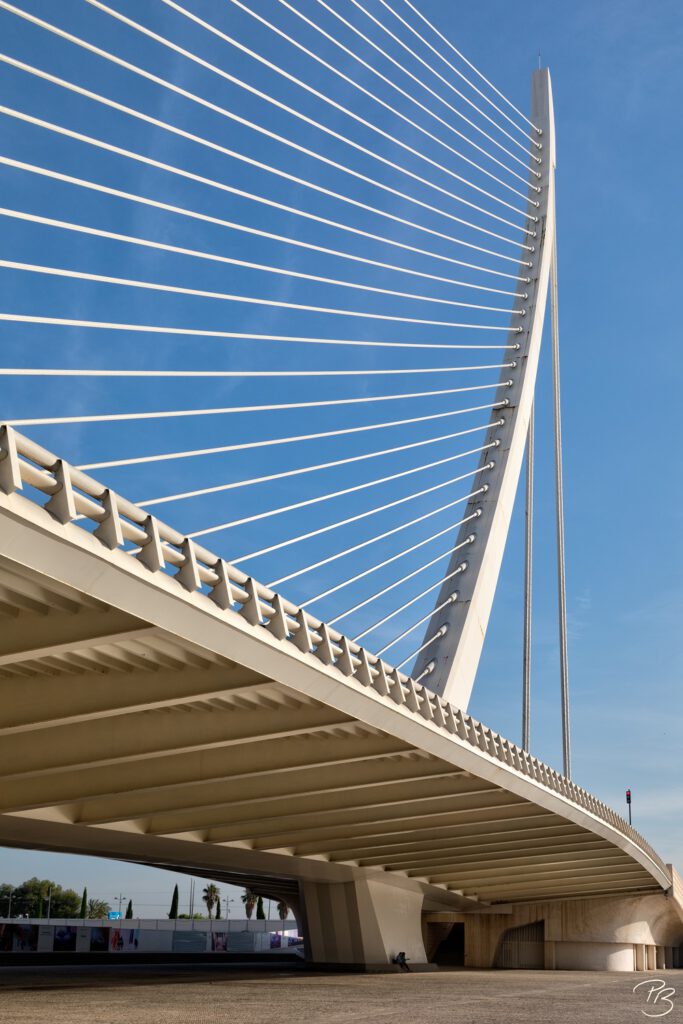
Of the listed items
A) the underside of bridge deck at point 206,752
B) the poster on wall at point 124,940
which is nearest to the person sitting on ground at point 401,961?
the underside of bridge deck at point 206,752

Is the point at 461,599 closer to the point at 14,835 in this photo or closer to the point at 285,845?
the point at 285,845

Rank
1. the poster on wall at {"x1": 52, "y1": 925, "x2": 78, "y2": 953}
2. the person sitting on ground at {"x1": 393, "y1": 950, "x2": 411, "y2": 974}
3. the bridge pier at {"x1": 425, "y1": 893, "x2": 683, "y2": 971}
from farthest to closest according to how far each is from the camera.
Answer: the bridge pier at {"x1": 425, "y1": 893, "x2": 683, "y2": 971} → the poster on wall at {"x1": 52, "y1": 925, "x2": 78, "y2": 953} → the person sitting on ground at {"x1": 393, "y1": 950, "x2": 411, "y2": 974}

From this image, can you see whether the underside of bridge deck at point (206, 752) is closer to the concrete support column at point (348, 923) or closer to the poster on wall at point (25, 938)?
the concrete support column at point (348, 923)

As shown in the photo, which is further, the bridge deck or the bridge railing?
the bridge deck

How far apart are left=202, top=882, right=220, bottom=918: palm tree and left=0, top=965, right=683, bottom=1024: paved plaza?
82.3m

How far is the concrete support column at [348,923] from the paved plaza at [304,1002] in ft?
19.5

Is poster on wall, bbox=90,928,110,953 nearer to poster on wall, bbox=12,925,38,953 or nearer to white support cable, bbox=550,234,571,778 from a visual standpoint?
poster on wall, bbox=12,925,38,953

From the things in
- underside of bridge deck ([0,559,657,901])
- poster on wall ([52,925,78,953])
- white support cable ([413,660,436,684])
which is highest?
white support cable ([413,660,436,684])

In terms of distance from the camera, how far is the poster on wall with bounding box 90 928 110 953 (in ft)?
151

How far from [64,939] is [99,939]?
3.28 m

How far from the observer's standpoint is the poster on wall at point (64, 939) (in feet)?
143

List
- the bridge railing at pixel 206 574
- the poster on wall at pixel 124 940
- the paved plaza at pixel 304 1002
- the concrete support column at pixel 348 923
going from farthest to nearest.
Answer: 1. the poster on wall at pixel 124 940
2. the concrete support column at pixel 348 923
3. the paved plaza at pixel 304 1002
4. the bridge railing at pixel 206 574

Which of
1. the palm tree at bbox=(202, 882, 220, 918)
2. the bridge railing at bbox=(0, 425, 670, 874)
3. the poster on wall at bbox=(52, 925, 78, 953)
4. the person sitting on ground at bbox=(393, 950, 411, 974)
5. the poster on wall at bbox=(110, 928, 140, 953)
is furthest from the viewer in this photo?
the palm tree at bbox=(202, 882, 220, 918)

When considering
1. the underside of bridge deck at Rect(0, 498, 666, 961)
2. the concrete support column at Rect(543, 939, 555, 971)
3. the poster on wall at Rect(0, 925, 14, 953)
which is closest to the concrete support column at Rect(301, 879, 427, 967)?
the underside of bridge deck at Rect(0, 498, 666, 961)
